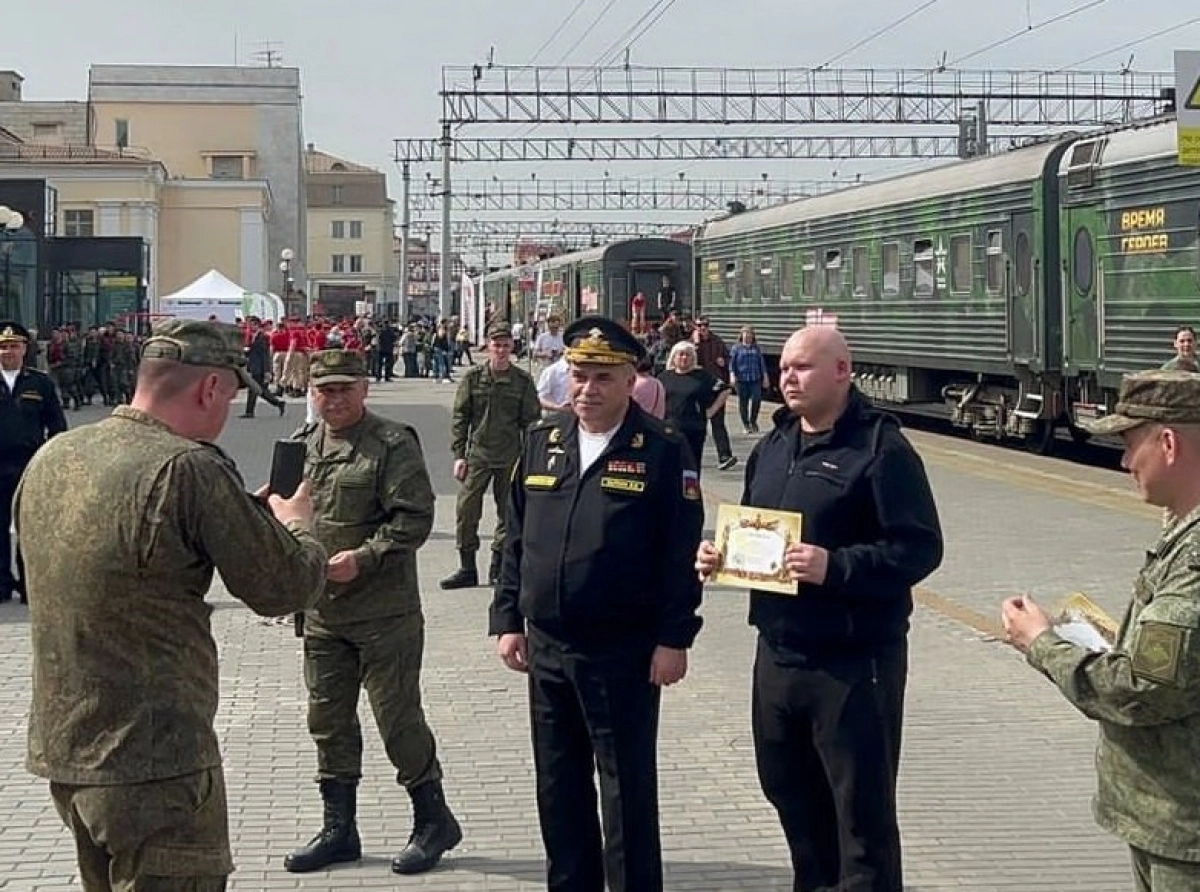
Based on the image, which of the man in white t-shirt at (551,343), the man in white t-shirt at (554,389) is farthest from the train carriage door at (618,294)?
the man in white t-shirt at (554,389)

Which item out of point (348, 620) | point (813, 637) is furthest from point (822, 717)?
point (348, 620)

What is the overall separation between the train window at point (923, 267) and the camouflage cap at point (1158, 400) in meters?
21.2

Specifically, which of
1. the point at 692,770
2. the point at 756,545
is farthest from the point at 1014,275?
the point at 756,545

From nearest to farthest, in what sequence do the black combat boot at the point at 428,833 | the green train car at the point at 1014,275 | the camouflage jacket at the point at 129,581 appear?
the camouflage jacket at the point at 129,581 → the black combat boot at the point at 428,833 → the green train car at the point at 1014,275

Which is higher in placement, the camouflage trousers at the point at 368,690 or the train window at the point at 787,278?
the train window at the point at 787,278

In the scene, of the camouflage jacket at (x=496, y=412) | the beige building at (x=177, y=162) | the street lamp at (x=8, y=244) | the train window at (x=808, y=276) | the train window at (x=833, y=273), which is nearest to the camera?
the camouflage jacket at (x=496, y=412)

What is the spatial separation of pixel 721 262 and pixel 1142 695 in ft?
110

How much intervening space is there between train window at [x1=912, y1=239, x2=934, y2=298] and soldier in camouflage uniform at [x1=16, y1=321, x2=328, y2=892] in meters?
21.4

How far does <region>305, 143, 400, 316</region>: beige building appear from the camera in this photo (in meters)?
133

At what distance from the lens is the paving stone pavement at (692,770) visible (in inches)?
257

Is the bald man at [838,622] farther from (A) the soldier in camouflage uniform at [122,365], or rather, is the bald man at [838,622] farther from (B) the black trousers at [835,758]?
(A) the soldier in camouflage uniform at [122,365]

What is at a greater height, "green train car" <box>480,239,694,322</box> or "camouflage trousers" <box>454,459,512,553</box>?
"green train car" <box>480,239,694,322</box>

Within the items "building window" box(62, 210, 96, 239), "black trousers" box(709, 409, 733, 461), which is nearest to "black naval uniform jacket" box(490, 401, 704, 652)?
"black trousers" box(709, 409, 733, 461)

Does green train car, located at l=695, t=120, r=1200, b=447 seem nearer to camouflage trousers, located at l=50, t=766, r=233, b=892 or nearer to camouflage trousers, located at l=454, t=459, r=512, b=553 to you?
camouflage trousers, located at l=454, t=459, r=512, b=553
